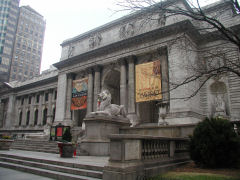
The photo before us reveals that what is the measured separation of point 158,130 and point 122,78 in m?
14.1

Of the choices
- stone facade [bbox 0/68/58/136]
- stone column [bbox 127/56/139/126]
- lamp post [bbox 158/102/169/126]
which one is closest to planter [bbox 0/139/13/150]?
lamp post [bbox 158/102/169/126]

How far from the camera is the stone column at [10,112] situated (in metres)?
53.7

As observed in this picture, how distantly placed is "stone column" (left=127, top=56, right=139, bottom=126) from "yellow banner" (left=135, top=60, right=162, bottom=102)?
1.23 metres

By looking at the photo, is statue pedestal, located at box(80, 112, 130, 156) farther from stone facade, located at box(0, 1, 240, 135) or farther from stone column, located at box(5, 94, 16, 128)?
stone column, located at box(5, 94, 16, 128)

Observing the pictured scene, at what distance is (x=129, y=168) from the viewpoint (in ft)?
20.6

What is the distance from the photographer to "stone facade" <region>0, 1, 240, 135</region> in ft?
78.2

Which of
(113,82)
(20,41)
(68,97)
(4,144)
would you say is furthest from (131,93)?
(20,41)

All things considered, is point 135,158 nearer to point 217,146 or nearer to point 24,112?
point 217,146

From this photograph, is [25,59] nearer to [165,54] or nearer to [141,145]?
[165,54]

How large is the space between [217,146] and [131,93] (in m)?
20.4

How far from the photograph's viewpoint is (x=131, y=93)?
28.2m

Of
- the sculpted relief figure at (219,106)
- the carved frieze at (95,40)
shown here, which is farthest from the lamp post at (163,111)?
the carved frieze at (95,40)

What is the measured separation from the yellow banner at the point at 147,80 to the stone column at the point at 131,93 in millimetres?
1234

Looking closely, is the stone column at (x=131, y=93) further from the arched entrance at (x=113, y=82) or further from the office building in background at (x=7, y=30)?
the office building in background at (x=7, y=30)
